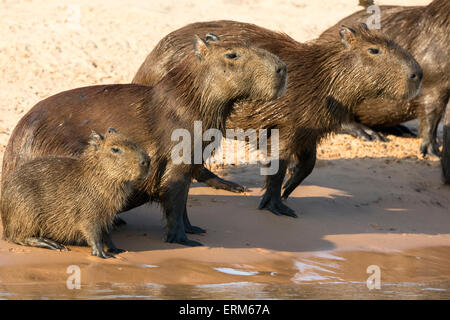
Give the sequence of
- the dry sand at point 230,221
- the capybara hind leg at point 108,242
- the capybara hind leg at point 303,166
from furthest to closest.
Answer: the capybara hind leg at point 303,166, the capybara hind leg at point 108,242, the dry sand at point 230,221

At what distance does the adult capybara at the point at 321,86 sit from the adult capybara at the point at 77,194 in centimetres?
190

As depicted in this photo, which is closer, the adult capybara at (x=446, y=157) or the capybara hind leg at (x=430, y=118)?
the adult capybara at (x=446, y=157)

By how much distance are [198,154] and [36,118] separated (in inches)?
51.5

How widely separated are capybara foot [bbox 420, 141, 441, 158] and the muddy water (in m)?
3.84

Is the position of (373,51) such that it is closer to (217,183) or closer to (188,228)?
(217,183)

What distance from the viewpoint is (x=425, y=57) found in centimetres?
1033

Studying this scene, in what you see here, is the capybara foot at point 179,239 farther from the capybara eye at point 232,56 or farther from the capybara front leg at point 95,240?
the capybara eye at point 232,56

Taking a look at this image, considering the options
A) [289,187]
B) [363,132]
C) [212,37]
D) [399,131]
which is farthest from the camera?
[399,131]

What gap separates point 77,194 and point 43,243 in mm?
412

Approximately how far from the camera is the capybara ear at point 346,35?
735 cm

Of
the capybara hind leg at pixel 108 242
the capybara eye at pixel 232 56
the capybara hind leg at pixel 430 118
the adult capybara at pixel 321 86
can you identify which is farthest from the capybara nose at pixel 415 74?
the capybara hind leg at pixel 430 118

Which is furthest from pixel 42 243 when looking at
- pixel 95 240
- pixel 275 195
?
pixel 275 195

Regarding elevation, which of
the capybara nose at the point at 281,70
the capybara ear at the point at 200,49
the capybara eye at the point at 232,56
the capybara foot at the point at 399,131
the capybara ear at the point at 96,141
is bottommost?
the capybara foot at the point at 399,131

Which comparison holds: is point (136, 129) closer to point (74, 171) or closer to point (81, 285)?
point (74, 171)
